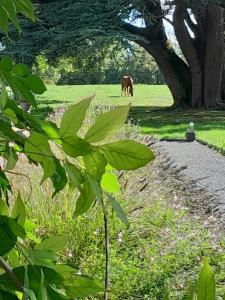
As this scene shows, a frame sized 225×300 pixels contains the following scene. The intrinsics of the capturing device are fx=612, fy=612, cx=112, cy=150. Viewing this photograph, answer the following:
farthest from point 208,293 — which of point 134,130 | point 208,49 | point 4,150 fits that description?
point 208,49

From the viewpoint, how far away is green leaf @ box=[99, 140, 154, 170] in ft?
2.43

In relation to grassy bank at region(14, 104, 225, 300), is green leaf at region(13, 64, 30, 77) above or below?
above

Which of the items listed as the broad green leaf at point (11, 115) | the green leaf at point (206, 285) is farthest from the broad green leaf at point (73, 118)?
the green leaf at point (206, 285)

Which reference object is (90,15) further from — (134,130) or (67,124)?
(67,124)

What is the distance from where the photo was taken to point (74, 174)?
2.56ft

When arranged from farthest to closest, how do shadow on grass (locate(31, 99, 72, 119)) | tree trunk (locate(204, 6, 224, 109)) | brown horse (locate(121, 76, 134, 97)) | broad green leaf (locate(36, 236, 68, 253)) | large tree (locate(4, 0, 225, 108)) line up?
brown horse (locate(121, 76, 134, 97)) → tree trunk (locate(204, 6, 224, 109)) → large tree (locate(4, 0, 225, 108)) → shadow on grass (locate(31, 99, 72, 119)) → broad green leaf (locate(36, 236, 68, 253))

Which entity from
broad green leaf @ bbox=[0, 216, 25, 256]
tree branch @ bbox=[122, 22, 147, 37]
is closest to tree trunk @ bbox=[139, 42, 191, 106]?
tree branch @ bbox=[122, 22, 147, 37]

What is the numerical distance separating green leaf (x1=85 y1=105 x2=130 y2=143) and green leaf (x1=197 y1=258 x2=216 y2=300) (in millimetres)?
203

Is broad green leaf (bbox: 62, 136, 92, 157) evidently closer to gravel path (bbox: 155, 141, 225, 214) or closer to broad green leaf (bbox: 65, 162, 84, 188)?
broad green leaf (bbox: 65, 162, 84, 188)

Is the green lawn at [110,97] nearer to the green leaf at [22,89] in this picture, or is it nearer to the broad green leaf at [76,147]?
the green leaf at [22,89]

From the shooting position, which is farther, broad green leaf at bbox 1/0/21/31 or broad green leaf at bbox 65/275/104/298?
broad green leaf at bbox 1/0/21/31

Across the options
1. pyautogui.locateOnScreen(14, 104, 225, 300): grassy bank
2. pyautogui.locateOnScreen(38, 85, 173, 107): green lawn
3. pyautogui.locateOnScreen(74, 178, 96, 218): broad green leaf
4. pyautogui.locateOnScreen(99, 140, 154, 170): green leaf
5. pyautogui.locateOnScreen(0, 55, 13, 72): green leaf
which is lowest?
pyautogui.locateOnScreen(38, 85, 173, 107): green lawn

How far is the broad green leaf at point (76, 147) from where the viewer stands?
2.41 ft

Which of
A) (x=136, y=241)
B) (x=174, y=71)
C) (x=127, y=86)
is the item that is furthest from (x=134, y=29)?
(x=136, y=241)
